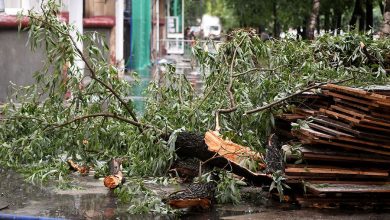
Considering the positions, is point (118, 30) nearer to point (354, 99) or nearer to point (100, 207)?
point (100, 207)

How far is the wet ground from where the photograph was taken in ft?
26.4

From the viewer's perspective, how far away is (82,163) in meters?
9.93

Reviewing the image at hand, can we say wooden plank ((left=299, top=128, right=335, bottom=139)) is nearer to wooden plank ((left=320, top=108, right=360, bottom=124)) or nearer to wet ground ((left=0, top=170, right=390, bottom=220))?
wooden plank ((left=320, top=108, right=360, bottom=124))

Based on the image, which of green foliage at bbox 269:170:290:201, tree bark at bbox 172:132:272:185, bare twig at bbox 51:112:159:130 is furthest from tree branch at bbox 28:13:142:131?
green foliage at bbox 269:170:290:201

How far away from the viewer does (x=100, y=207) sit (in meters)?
8.38

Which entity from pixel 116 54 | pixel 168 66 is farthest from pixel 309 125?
pixel 116 54

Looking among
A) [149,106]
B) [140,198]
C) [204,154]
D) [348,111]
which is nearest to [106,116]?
[149,106]

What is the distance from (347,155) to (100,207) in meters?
2.65

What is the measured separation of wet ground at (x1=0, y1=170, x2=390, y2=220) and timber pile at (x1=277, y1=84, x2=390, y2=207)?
0.20 meters

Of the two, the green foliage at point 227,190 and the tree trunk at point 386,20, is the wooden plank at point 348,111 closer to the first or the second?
the green foliage at point 227,190

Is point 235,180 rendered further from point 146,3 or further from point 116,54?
point 146,3

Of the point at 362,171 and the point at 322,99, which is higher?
the point at 322,99

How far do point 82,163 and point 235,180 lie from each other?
2.31 m

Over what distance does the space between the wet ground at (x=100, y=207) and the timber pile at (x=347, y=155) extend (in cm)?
20
